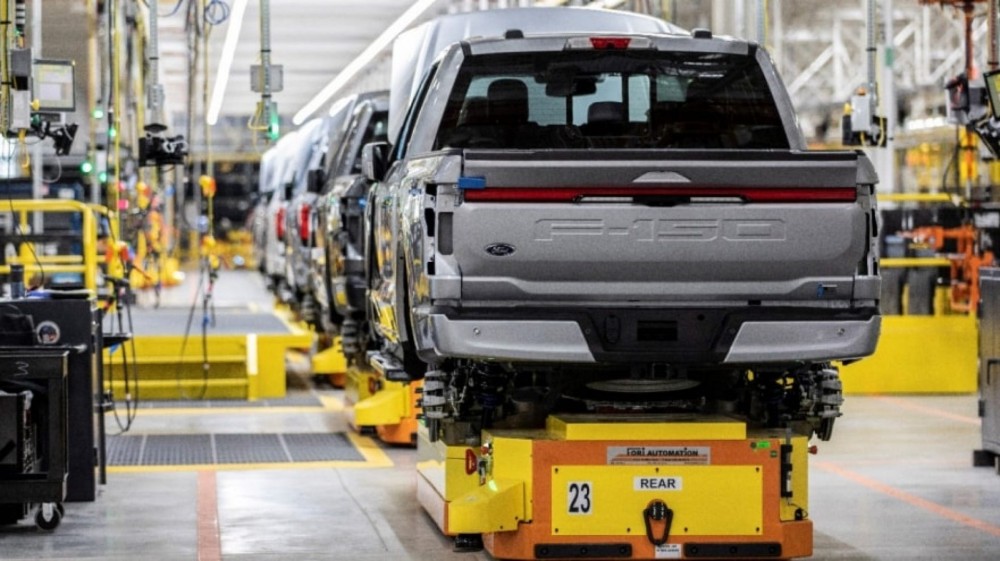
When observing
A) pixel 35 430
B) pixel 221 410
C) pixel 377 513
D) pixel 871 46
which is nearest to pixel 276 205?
pixel 221 410

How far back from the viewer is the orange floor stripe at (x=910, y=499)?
8.56 metres

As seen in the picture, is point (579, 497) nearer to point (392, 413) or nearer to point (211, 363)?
point (392, 413)

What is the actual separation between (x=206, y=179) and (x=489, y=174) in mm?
12708

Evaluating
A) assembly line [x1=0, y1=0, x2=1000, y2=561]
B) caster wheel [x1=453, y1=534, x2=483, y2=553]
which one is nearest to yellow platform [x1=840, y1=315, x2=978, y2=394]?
assembly line [x1=0, y1=0, x2=1000, y2=561]

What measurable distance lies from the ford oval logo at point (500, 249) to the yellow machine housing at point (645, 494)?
3.22ft

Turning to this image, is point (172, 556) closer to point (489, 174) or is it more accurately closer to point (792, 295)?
point (489, 174)

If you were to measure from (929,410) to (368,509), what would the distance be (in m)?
6.70

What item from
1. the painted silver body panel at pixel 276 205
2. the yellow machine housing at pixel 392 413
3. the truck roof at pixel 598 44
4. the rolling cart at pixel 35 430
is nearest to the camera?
the rolling cart at pixel 35 430

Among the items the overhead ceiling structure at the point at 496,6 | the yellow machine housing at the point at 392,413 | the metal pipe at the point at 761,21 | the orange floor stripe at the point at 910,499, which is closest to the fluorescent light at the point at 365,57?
the overhead ceiling structure at the point at 496,6

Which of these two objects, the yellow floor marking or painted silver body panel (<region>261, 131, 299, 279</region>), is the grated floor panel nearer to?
the yellow floor marking

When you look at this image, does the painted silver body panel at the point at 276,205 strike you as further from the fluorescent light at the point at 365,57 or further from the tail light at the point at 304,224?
the tail light at the point at 304,224

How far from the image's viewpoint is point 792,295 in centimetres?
679

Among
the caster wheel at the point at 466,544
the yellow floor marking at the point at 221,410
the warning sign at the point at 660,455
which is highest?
the warning sign at the point at 660,455

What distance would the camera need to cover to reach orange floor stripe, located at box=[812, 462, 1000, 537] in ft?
28.1
